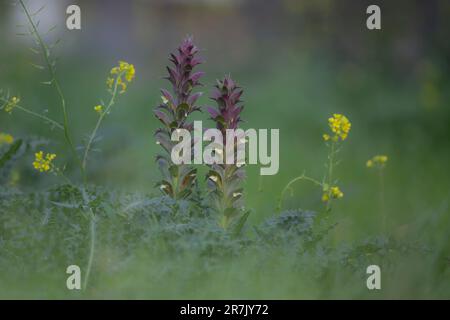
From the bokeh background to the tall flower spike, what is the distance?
0.37m

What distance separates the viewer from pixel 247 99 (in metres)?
10.7

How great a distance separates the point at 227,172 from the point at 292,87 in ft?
21.7

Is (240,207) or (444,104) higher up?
(444,104)

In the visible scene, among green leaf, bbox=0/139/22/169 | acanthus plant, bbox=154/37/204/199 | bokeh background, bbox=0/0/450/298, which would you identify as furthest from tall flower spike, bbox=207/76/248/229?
green leaf, bbox=0/139/22/169

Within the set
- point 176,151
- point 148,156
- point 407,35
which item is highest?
point 407,35

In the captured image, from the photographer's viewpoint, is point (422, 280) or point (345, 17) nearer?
point (422, 280)

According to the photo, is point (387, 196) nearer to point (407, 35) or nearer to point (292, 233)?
point (292, 233)

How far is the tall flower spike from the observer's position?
3.97 metres

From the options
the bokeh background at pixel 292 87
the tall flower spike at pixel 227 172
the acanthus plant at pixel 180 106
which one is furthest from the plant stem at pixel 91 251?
the bokeh background at pixel 292 87

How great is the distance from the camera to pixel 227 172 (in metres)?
4.03

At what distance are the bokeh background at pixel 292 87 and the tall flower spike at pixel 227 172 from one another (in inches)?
14.7
